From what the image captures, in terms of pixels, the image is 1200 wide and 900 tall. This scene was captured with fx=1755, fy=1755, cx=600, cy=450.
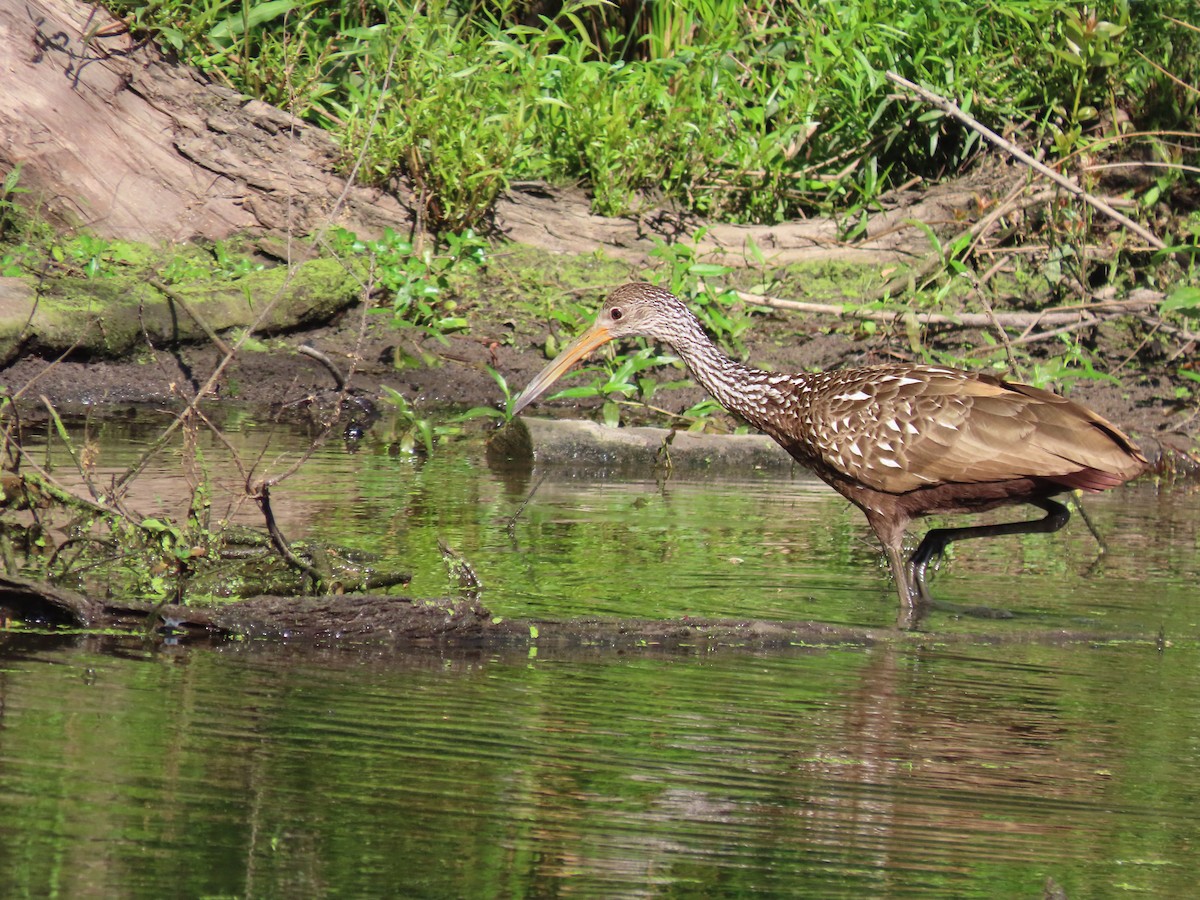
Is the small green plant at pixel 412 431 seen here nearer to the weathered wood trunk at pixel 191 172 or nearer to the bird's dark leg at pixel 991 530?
the weathered wood trunk at pixel 191 172

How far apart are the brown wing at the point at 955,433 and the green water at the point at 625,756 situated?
50cm

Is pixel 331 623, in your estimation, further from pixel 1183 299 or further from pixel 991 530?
pixel 1183 299

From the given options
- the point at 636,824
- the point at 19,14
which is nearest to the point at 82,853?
the point at 636,824

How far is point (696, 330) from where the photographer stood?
7906 mm

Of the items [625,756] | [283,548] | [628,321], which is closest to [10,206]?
[628,321]

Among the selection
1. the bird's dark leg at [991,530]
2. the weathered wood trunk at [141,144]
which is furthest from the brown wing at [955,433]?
the weathered wood trunk at [141,144]

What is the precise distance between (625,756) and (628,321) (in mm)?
4048

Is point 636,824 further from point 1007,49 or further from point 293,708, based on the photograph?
point 1007,49

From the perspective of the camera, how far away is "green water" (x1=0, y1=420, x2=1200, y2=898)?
135 inches

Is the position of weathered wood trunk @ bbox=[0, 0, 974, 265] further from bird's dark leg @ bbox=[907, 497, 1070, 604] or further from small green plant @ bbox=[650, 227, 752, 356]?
bird's dark leg @ bbox=[907, 497, 1070, 604]

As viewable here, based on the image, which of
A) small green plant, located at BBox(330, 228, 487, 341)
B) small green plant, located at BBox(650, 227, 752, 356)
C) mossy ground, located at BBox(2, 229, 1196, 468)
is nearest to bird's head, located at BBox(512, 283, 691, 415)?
mossy ground, located at BBox(2, 229, 1196, 468)

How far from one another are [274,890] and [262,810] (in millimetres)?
452

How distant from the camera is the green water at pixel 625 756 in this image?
11.3 feet

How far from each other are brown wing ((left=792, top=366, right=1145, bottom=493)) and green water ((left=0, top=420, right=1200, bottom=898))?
499 mm
